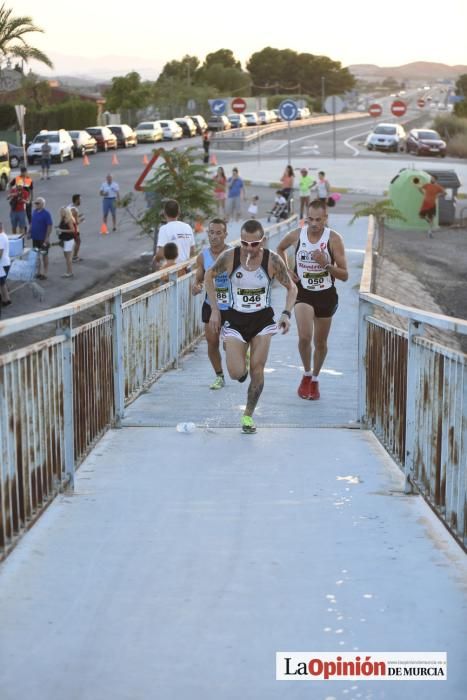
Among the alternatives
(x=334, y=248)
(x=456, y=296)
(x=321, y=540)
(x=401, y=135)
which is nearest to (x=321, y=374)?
(x=334, y=248)

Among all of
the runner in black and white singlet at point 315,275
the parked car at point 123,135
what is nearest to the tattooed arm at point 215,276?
the runner in black and white singlet at point 315,275

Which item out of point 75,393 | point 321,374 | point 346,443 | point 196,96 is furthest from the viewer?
point 196,96

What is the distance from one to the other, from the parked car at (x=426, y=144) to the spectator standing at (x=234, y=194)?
2983 centimetres

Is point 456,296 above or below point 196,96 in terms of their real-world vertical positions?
below

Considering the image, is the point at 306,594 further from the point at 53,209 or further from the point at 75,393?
the point at 53,209

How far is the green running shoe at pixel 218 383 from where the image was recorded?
1045 centimetres

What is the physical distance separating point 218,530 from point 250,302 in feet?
9.79

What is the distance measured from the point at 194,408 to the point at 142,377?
593mm

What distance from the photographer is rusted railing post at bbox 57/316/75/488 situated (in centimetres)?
639

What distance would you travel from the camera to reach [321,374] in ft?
38.4

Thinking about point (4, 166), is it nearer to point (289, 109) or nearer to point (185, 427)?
point (289, 109)

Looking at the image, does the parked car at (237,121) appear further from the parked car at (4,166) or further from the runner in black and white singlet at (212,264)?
the runner in black and white singlet at (212,264)

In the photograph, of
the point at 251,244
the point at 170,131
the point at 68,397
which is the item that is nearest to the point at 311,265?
the point at 251,244

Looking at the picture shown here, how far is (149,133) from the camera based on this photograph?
7019 centimetres
